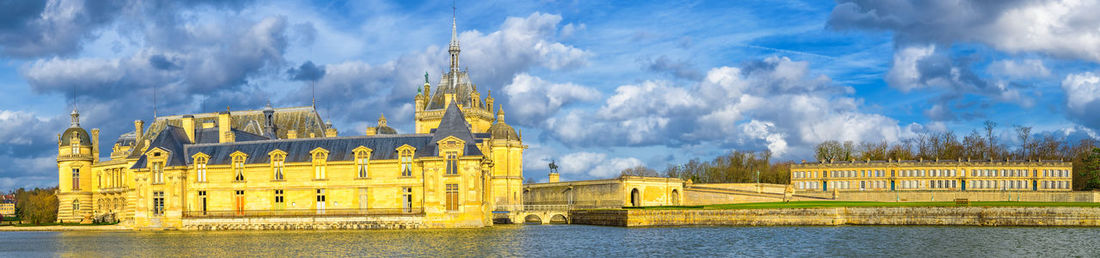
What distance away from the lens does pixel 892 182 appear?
391ft

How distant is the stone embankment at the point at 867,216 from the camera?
217 ft

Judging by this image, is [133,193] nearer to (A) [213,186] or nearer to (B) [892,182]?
(A) [213,186]

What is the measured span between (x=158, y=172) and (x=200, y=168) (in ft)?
11.3

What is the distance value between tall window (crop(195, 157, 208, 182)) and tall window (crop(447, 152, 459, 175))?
17.2 metres

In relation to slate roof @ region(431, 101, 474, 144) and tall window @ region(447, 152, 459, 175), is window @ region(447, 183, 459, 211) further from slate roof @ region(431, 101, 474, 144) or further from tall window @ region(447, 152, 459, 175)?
slate roof @ region(431, 101, 474, 144)

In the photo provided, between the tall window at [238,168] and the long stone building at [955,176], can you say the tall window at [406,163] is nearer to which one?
the tall window at [238,168]

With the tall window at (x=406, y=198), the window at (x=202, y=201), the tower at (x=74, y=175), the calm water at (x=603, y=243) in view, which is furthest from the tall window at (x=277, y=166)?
the tower at (x=74, y=175)

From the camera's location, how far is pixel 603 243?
51.5 meters

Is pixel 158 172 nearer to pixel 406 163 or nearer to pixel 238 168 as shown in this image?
pixel 238 168

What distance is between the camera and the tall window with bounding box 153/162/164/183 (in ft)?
220

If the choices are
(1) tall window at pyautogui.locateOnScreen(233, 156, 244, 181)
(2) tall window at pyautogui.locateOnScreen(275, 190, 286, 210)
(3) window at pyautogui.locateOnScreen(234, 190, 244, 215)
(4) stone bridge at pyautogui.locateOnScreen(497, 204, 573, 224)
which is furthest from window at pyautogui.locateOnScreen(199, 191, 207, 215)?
(4) stone bridge at pyautogui.locateOnScreen(497, 204, 573, 224)

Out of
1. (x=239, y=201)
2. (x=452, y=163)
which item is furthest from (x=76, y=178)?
(x=452, y=163)

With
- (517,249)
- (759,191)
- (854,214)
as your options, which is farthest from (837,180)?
(517,249)

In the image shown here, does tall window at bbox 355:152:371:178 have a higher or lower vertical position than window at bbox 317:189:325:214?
higher
